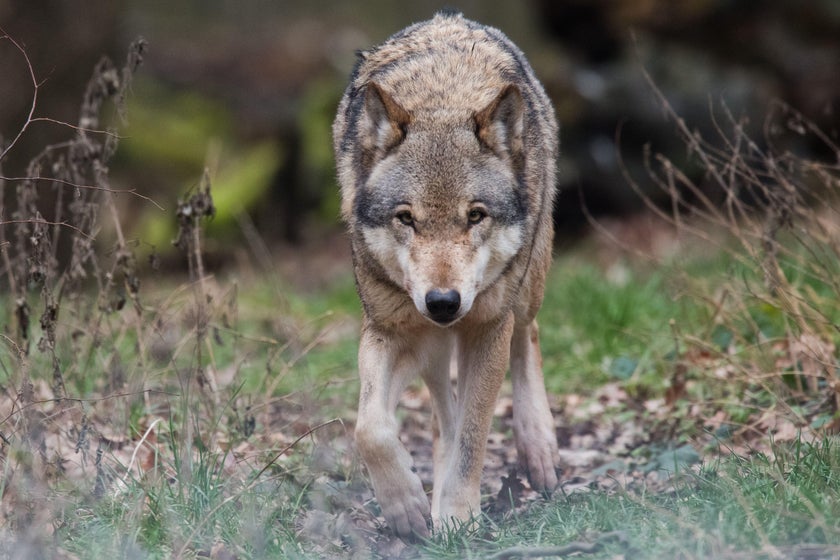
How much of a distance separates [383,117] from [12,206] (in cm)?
619

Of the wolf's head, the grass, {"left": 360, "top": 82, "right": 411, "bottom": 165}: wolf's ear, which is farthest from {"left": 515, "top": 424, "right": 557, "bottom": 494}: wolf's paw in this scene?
{"left": 360, "top": 82, "right": 411, "bottom": 165}: wolf's ear

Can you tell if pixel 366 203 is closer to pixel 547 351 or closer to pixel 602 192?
pixel 547 351

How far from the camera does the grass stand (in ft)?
13.2

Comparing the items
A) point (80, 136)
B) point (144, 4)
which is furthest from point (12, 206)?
point (144, 4)

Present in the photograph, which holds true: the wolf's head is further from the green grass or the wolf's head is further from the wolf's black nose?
the green grass

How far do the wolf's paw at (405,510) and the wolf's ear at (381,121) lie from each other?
5.01ft

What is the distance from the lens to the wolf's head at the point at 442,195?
4410 millimetres

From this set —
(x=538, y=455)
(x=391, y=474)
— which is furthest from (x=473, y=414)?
(x=538, y=455)

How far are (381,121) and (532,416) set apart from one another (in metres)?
1.97

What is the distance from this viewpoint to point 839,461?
434cm

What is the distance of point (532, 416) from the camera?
575 cm

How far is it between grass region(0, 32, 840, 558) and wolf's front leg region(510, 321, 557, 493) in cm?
30

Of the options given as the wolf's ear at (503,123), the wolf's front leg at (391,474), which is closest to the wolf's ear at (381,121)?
the wolf's ear at (503,123)

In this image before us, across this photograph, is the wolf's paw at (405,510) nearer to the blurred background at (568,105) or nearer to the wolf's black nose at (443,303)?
the wolf's black nose at (443,303)
